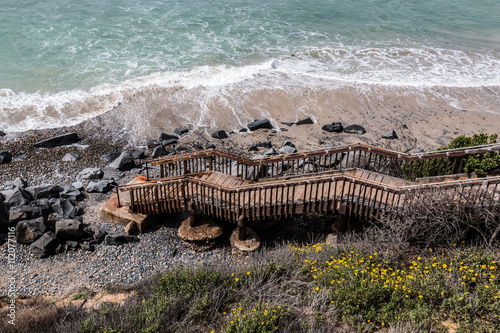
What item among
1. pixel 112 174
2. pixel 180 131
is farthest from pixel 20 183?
pixel 180 131

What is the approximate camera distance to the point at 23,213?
13.5 m

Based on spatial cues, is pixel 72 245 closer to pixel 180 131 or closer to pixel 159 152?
pixel 159 152

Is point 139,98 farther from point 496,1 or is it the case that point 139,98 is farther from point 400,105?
point 496,1

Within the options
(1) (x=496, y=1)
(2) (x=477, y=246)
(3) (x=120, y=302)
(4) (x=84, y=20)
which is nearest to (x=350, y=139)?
(2) (x=477, y=246)

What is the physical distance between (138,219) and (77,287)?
9.58 feet

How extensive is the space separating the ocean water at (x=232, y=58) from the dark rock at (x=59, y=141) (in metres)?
2.17

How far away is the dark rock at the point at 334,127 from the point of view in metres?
20.5

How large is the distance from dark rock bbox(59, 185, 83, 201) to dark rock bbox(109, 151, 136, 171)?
222 centimetres

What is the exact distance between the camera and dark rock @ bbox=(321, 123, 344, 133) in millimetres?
20453

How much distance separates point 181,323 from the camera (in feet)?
28.2

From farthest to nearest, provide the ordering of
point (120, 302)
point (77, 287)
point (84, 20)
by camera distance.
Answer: point (84, 20) < point (77, 287) < point (120, 302)

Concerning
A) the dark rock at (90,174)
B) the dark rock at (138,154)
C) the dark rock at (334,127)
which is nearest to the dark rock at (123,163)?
the dark rock at (138,154)

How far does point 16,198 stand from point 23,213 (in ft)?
4.08

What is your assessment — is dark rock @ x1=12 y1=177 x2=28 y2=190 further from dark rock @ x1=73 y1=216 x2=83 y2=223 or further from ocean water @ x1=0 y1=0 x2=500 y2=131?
ocean water @ x1=0 y1=0 x2=500 y2=131
